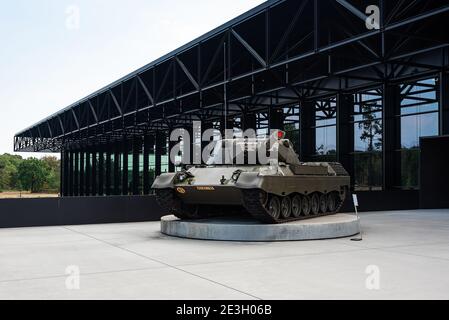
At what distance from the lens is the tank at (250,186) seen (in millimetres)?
12789

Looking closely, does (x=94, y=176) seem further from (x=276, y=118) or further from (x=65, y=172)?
(x=276, y=118)

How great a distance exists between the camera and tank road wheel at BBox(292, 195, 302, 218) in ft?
48.6

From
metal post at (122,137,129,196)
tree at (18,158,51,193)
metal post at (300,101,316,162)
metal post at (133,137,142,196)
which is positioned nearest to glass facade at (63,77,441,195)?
metal post at (300,101,316,162)

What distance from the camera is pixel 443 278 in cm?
777

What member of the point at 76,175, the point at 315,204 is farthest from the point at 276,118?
the point at 76,175

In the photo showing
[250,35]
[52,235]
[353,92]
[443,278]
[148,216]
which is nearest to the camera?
[443,278]

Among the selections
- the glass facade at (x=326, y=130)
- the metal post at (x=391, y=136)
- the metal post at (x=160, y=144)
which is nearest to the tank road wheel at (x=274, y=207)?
the metal post at (x=391, y=136)

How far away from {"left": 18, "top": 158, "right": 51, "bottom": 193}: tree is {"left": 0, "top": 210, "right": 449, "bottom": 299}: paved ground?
7440 centimetres

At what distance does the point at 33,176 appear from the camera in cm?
8438

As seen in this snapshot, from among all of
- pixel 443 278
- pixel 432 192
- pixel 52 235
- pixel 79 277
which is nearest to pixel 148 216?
pixel 52 235

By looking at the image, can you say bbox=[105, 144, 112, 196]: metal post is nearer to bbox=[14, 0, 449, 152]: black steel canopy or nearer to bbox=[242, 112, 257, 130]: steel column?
bbox=[14, 0, 449, 152]: black steel canopy

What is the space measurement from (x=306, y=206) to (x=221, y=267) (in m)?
7.38
